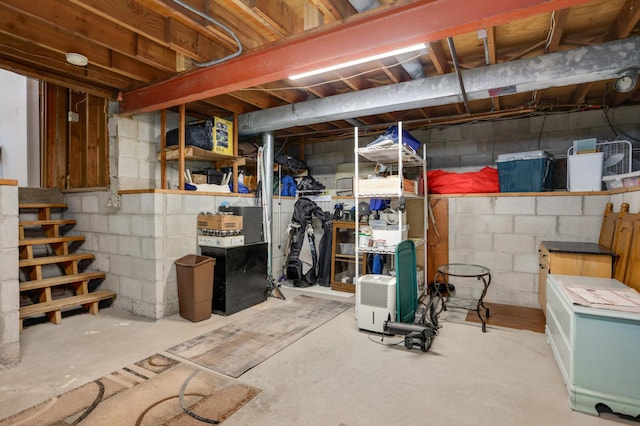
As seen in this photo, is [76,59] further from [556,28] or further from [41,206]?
[556,28]

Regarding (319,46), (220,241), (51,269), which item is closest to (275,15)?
(319,46)

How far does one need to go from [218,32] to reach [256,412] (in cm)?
277

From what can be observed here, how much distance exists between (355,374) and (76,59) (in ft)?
11.9

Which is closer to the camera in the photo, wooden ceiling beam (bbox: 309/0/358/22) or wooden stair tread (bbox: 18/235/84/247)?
wooden ceiling beam (bbox: 309/0/358/22)

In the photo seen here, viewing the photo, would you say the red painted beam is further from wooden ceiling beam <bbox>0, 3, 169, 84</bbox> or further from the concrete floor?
the concrete floor

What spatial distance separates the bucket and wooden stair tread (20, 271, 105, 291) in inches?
228

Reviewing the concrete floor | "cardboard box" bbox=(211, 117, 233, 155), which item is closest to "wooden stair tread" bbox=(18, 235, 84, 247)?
the concrete floor

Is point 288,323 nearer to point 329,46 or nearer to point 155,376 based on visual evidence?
point 155,376

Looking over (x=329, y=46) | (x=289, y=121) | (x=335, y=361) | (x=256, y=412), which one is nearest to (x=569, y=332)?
(x=335, y=361)

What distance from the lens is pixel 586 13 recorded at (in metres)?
2.42

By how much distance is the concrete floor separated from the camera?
77.4 inches

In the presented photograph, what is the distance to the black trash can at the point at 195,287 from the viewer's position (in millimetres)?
3439

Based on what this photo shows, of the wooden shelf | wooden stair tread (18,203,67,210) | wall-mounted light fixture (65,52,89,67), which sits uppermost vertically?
wall-mounted light fixture (65,52,89,67)

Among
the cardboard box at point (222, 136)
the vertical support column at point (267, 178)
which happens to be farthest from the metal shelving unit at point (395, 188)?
the cardboard box at point (222, 136)
